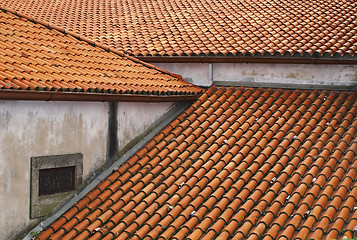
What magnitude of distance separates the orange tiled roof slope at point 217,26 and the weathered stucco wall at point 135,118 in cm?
137

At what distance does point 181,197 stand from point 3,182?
2.48 metres

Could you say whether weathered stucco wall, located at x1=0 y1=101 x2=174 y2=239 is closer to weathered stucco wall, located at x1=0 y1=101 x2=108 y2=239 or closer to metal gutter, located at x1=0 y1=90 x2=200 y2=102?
weathered stucco wall, located at x1=0 y1=101 x2=108 y2=239

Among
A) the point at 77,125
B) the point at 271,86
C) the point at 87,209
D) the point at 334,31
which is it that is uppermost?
the point at 334,31

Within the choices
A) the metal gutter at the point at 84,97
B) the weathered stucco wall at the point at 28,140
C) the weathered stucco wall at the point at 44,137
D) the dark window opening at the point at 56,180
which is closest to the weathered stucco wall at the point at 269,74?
the metal gutter at the point at 84,97

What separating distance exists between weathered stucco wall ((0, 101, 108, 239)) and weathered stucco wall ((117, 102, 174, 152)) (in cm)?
59

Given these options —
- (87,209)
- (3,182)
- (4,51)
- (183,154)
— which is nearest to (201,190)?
(183,154)

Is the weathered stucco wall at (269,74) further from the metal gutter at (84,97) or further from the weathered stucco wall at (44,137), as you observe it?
the weathered stucco wall at (44,137)

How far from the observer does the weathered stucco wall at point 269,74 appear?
10.1m

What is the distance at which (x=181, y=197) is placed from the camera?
851 centimetres

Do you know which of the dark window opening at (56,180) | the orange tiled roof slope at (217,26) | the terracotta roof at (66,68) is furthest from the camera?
the orange tiled roof slope at (217,26)

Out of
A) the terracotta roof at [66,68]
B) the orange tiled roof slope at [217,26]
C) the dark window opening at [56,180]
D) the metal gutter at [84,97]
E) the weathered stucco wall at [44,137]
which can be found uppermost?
the orange tiled roof slope at [217,26]

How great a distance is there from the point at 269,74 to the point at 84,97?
3666 millimetres

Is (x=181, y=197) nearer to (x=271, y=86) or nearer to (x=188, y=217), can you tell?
(x=188, y=217)

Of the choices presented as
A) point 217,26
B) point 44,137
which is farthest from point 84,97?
point 217,26
